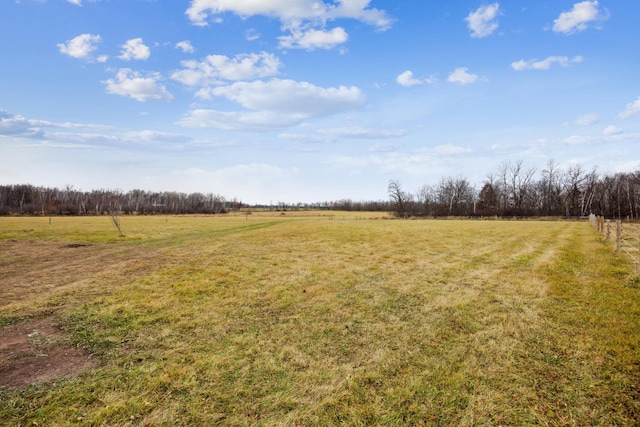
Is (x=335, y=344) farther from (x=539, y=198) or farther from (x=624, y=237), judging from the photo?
(x=539, y=198)

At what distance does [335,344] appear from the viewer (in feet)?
19.6

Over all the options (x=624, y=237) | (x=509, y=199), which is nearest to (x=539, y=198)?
(x=509, y=199)

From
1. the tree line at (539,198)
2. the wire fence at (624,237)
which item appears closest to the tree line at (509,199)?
the tree line at (539,198)

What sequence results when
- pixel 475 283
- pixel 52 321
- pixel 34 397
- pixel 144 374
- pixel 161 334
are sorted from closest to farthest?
pixel 34 397, pixel 144 374, pixel 161 334, pixel 52 321, pixel 475 283

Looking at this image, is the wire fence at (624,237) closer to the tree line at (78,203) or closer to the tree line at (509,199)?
the tree line at (509,199)

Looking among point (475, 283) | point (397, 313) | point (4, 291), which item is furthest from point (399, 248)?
point (4, 291)

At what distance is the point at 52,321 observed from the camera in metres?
6.98

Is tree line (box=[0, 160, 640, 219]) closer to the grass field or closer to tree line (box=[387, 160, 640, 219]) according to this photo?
tree line (box=[387, 160, 640, 219])

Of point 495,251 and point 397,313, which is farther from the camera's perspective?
point 495,251

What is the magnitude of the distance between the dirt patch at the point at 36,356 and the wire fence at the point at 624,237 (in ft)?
52.9

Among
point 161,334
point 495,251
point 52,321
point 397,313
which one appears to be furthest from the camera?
point 495,251

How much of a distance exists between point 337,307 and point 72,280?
9357 millimetres

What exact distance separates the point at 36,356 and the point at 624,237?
29.7 metres

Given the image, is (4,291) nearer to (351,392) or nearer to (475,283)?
(351,392)
